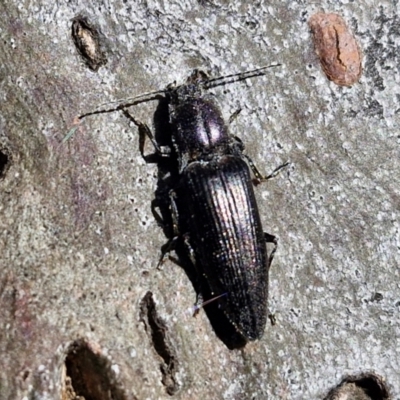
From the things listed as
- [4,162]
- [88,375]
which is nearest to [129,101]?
[4,162]

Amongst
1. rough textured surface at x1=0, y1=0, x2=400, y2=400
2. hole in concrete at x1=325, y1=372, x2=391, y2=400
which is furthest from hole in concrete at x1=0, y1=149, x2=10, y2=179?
hole in concrete at x1=325, y1=372, x2=391, y2=400

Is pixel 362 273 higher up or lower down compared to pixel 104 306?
lower down

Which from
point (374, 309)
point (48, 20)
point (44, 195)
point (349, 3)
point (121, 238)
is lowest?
point (374, 309)

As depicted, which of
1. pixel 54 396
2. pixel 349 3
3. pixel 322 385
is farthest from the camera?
pixel 349 3

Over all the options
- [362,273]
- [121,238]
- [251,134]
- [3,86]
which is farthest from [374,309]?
[3,86]

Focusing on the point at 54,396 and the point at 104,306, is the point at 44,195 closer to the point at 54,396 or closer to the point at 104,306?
the point at 104,306

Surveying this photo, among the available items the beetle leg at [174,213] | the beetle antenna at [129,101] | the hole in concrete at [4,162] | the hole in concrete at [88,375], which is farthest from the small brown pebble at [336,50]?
the hole in concrete at [88,375]
